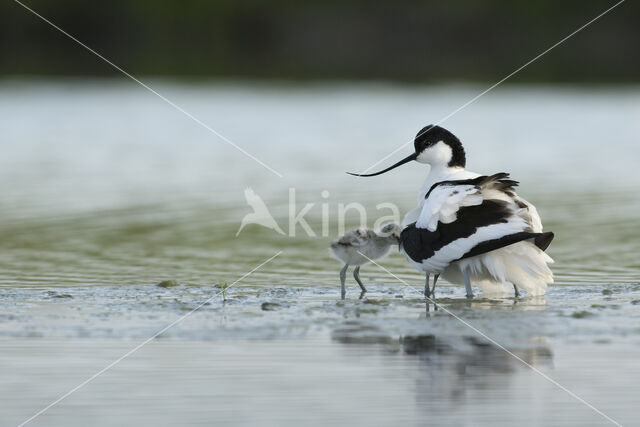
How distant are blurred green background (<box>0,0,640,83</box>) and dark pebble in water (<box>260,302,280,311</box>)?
3595cm

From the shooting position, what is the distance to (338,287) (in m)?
9.84

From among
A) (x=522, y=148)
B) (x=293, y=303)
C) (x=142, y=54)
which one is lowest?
(x=293, y=303)

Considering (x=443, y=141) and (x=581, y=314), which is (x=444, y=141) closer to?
(x=443, y=141)

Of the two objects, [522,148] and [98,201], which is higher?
[522,148]

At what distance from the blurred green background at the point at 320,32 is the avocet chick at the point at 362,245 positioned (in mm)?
34601

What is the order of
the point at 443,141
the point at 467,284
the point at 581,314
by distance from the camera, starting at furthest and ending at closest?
1. the point at 443,141
2. the point at 467,284
3. the point at 581,314

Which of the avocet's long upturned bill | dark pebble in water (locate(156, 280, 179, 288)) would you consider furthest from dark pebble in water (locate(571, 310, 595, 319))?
dark pebble in water (locate(156, 280, 179, 288))

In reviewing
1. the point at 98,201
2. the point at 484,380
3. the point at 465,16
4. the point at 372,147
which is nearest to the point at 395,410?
the point at 484,380

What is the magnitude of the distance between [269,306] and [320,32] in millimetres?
47327

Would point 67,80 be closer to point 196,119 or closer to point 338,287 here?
point 196,119

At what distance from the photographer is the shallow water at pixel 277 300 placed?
623cm

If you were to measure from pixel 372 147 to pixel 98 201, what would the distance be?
728 centimetres

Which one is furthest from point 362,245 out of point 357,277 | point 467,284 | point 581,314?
point 581,314

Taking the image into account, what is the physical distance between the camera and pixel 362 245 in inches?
385
